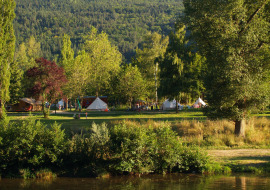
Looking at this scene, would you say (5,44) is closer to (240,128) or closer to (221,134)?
(221,134)

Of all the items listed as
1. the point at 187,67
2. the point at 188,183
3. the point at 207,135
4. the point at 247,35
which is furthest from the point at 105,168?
the point at 187,67

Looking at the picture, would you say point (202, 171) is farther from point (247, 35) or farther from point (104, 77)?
point (104, 77)

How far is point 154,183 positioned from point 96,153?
11.9 ft

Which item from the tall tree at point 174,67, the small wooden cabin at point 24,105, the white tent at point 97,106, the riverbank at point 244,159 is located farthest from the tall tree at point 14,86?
the riverbank at point 244,159

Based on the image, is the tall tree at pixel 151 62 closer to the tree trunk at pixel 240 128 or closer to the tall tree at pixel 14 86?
the tall tree at pixel 14 86

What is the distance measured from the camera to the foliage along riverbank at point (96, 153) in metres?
15.0

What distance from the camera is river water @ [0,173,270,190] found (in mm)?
13328

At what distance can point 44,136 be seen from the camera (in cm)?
1562

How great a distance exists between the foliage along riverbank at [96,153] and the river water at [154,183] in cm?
54

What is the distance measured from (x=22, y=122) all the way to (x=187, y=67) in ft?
106

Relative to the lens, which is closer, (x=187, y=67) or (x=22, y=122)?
(x=22, y=122)

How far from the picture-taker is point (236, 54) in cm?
1875

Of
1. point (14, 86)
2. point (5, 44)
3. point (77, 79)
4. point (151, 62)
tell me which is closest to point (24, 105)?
point (14, 86)

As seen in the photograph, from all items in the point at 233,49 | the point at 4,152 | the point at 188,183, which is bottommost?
the point at 188,183
